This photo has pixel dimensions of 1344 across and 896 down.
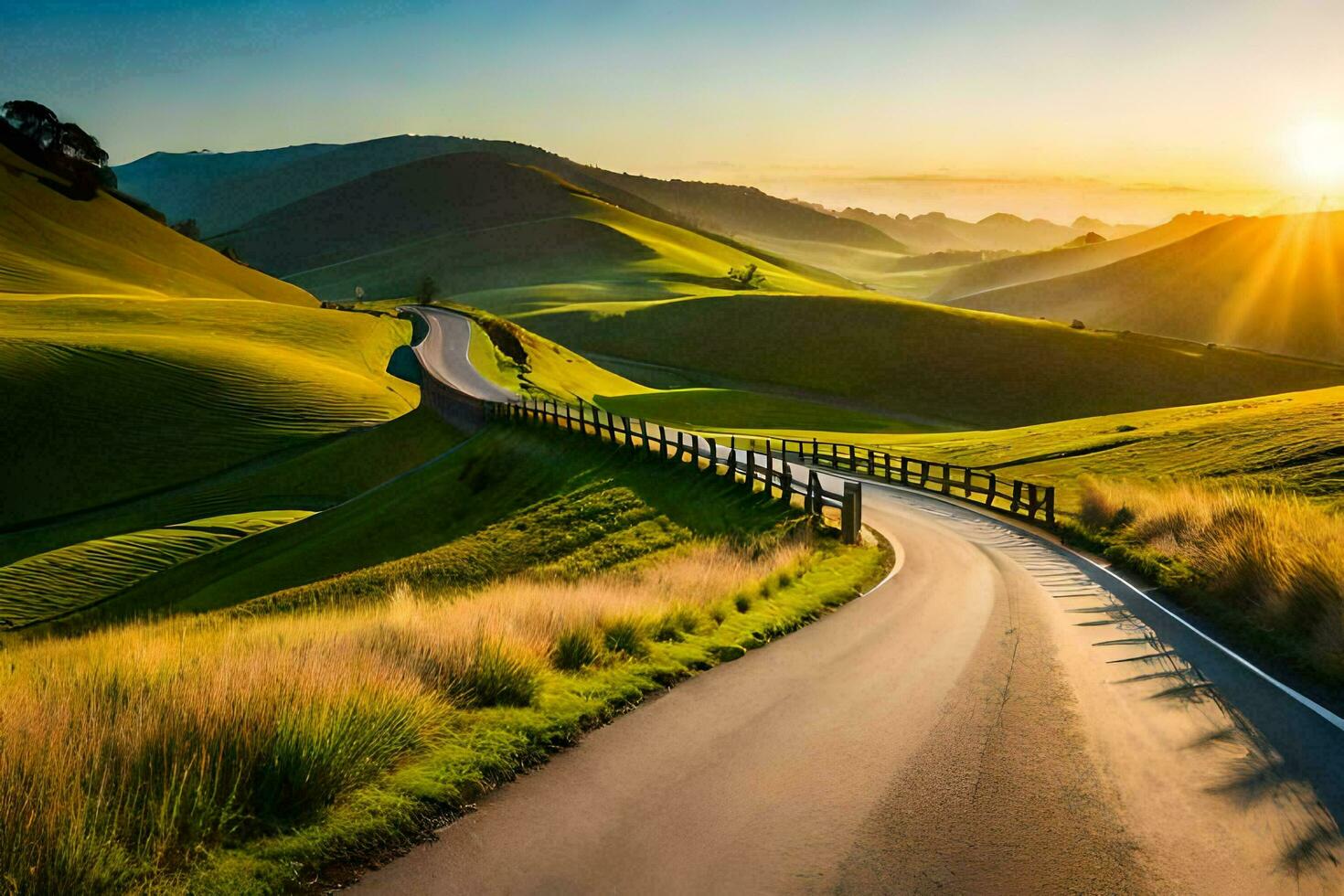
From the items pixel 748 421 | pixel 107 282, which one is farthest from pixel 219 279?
pixel 748 421

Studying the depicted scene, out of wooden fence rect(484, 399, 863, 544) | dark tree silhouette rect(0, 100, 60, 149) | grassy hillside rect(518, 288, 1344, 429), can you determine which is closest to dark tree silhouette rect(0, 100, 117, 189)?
dark tree silhouette rect(0, 100, 60, 149)

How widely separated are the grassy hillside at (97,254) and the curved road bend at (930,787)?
10168cm

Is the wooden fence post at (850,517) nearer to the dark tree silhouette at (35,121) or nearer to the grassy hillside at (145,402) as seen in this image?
the grassy hillside at (145,402)

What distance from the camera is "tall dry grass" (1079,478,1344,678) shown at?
40.1 feet

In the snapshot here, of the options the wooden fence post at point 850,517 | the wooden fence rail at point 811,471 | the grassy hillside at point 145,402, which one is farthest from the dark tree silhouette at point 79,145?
the wooden fence post at point 850,517

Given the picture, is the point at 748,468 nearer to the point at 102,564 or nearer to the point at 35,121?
the point at 102,564

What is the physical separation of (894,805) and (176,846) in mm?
5014

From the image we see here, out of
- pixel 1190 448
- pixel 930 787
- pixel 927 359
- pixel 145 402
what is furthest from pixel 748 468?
pixel 927 359

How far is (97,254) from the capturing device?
114 meters

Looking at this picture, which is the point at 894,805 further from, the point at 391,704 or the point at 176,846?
the point at 176,846

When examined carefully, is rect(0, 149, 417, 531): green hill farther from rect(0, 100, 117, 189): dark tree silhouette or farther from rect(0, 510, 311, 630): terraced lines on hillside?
rect(0, 100, 117, 189): dark tree silhouette

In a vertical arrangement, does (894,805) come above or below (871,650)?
above

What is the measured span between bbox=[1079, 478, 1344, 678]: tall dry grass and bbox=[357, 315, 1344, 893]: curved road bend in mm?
1652

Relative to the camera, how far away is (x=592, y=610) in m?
12.4
